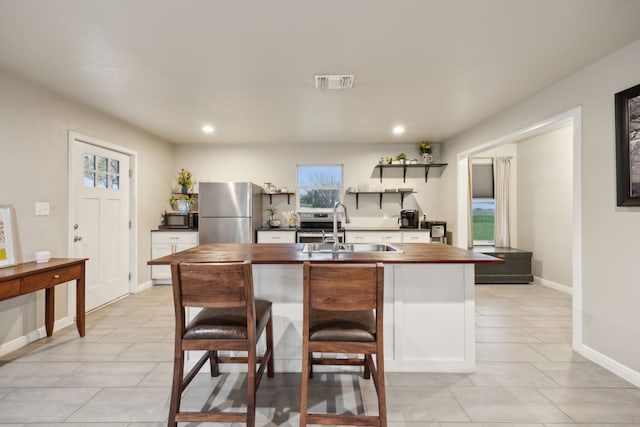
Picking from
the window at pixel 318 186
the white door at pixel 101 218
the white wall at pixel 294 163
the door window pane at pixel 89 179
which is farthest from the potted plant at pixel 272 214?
the door window pane at pixel 89 179

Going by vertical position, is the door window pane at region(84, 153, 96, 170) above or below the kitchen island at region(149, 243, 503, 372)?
above

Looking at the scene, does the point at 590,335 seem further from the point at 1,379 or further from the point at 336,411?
the point at 1,379

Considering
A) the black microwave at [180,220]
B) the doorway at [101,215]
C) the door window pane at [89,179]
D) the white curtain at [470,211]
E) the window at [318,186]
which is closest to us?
the doorway at [101,215]

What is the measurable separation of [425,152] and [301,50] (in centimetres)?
370

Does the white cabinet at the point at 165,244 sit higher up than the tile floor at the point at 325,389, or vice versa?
the white cabinet at the point at 165,244

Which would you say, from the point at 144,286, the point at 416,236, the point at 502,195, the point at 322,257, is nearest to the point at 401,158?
the point at 416,236

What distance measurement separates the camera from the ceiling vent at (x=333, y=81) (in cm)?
274

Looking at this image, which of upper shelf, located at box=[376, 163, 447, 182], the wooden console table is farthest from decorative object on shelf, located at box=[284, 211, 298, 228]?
the wooden console table

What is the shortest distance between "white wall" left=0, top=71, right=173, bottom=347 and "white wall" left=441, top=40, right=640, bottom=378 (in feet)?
15.9

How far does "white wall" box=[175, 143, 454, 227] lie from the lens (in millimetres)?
5605

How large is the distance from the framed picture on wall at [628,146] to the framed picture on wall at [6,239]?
4.89 metres

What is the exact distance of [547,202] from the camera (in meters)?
4.74

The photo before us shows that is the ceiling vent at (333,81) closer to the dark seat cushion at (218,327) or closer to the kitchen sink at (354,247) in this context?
the kitchen sink at (354,247)

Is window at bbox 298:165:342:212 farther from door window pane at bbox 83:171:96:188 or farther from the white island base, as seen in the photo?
the white island base
